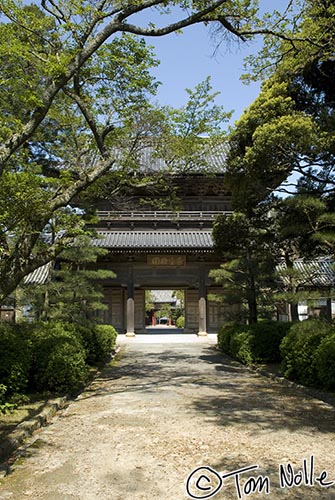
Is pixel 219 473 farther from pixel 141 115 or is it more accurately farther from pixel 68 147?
pixel 68 147

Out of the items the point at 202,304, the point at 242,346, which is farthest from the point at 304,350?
the point at 202,304

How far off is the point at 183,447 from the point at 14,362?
3.65 metres

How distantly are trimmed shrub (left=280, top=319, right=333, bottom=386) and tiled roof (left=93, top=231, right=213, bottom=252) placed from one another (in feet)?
43.5

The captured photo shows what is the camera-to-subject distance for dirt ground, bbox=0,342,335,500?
414 centimetres

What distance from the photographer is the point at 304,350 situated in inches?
349

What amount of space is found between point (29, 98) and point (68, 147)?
5775 mm

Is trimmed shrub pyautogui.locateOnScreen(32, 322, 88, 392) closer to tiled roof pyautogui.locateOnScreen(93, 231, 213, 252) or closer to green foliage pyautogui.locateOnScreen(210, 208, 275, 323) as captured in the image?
green foliage pyautogui.locateOnScreen(210, 208, 275, 323)

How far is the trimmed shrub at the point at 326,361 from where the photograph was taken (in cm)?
768

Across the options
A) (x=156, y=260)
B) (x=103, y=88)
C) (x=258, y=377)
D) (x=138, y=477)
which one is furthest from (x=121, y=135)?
(x=156, y=260)

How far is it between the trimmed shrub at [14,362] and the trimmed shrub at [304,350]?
212 inches

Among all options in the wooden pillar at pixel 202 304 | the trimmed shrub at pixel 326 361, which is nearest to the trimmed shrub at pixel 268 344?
the trimmed shrub at pixel 326 361

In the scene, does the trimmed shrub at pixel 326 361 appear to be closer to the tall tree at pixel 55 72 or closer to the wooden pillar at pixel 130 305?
the tall tree at pixel 55 72

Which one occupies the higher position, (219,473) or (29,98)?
(29,98)

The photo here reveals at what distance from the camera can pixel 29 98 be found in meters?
5.82
